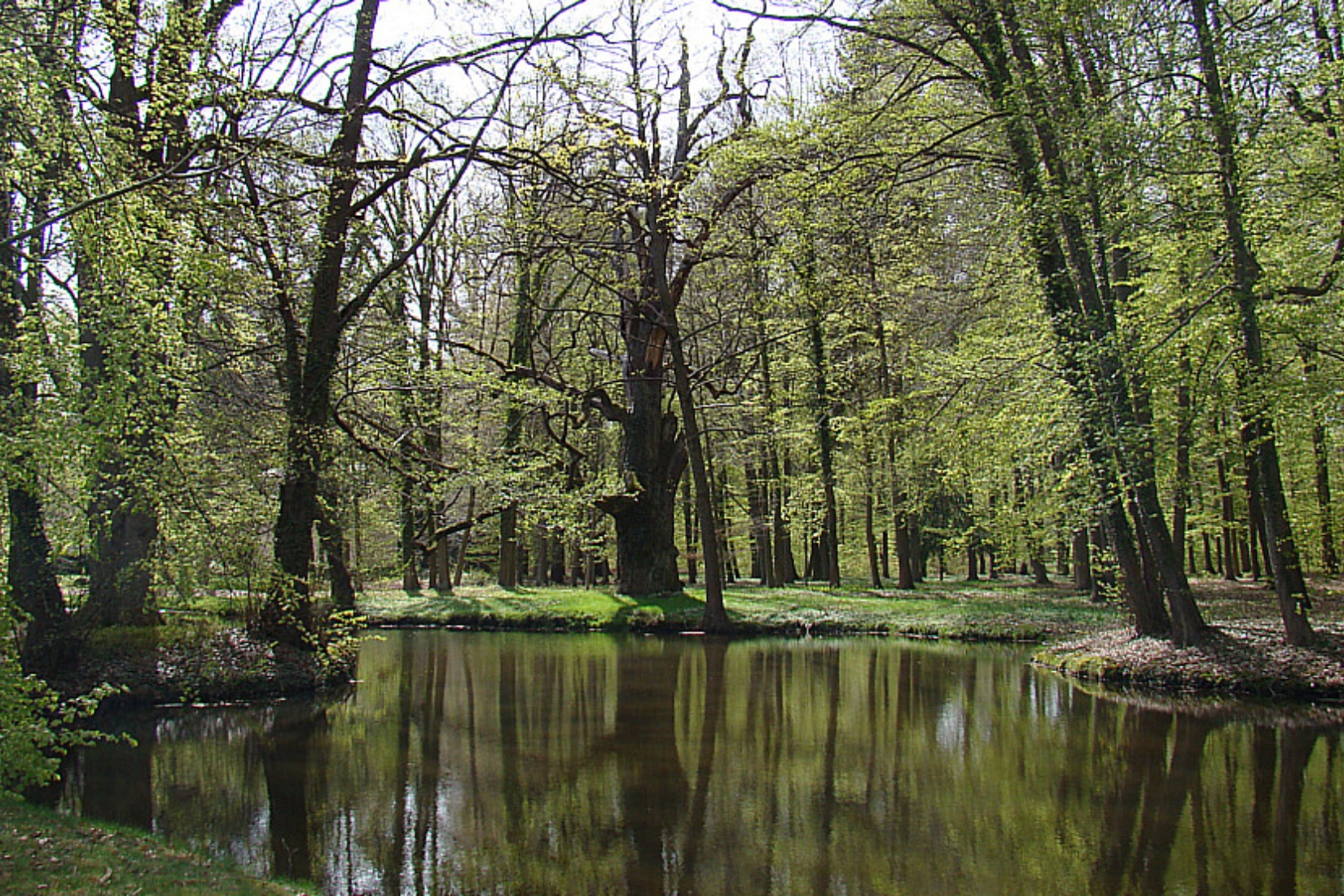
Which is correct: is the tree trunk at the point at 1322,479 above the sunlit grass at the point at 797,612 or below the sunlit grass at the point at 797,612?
above

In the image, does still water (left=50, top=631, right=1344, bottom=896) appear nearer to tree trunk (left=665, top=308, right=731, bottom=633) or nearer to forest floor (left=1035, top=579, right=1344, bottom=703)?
forest floor (left=1035, top=579, right=1344, bottom=703)

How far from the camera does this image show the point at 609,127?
744 inches

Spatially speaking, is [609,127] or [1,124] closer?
[1,124]

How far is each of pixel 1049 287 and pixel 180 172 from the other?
11.5 metres

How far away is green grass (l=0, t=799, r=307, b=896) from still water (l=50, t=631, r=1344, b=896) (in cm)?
56

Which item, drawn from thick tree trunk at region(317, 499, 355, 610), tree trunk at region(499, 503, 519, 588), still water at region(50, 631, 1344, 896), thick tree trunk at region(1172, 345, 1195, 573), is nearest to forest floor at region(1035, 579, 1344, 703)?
still water at region(50, 631, 1344, 896)

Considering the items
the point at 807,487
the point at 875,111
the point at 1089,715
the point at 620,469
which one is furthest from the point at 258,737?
the point at 807,487

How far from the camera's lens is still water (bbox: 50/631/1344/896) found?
6000mm

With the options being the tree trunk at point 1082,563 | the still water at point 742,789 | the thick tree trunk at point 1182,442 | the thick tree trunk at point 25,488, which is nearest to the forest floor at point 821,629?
the thick tree trunk at point 25,488

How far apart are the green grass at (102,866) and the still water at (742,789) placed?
21.9 inches

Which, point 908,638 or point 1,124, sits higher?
point 1,124

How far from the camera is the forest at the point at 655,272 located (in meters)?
7.41

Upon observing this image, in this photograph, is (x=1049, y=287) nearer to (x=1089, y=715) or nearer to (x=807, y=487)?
(x=1089, y=715)

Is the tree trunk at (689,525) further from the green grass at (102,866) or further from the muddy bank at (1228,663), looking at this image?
the green grass at (102,866)
